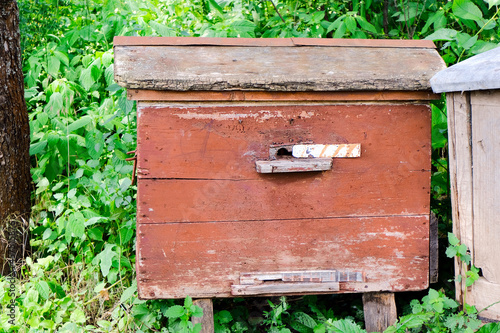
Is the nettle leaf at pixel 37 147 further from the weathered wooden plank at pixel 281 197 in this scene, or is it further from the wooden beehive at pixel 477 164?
the wooden beehive at pixel 477 164

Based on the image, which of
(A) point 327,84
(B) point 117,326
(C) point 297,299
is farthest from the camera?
(C) point 297,299

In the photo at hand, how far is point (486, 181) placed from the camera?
6.17 feet

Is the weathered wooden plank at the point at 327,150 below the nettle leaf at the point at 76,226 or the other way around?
the other way around

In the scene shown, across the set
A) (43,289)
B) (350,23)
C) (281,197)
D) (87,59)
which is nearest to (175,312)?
(281,197)

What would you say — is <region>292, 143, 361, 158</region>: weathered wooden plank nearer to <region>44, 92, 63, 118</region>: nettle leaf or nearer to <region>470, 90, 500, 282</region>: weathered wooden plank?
<region>470, 90, 500, 282</region>: weathered wooden plank

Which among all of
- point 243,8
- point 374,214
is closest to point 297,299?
point 374,214

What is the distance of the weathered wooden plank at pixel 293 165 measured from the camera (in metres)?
1.89

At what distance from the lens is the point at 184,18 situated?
3.94 m

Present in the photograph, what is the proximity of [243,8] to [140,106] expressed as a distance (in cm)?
221

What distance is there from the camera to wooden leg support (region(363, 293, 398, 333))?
2.21 m

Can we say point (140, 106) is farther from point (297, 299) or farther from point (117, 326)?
point (297, 299)

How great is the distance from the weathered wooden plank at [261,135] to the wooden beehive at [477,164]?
16cm

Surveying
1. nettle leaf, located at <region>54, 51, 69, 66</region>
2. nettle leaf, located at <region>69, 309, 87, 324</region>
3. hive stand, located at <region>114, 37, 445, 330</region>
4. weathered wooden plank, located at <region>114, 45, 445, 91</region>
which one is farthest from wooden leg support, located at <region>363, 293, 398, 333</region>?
nettle leaf, located at <region>54, 51, 69, 66</region>

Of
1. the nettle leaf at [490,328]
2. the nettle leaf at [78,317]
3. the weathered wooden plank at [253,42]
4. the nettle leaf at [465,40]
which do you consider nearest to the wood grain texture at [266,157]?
the weathered wooden plank at [253,42]
